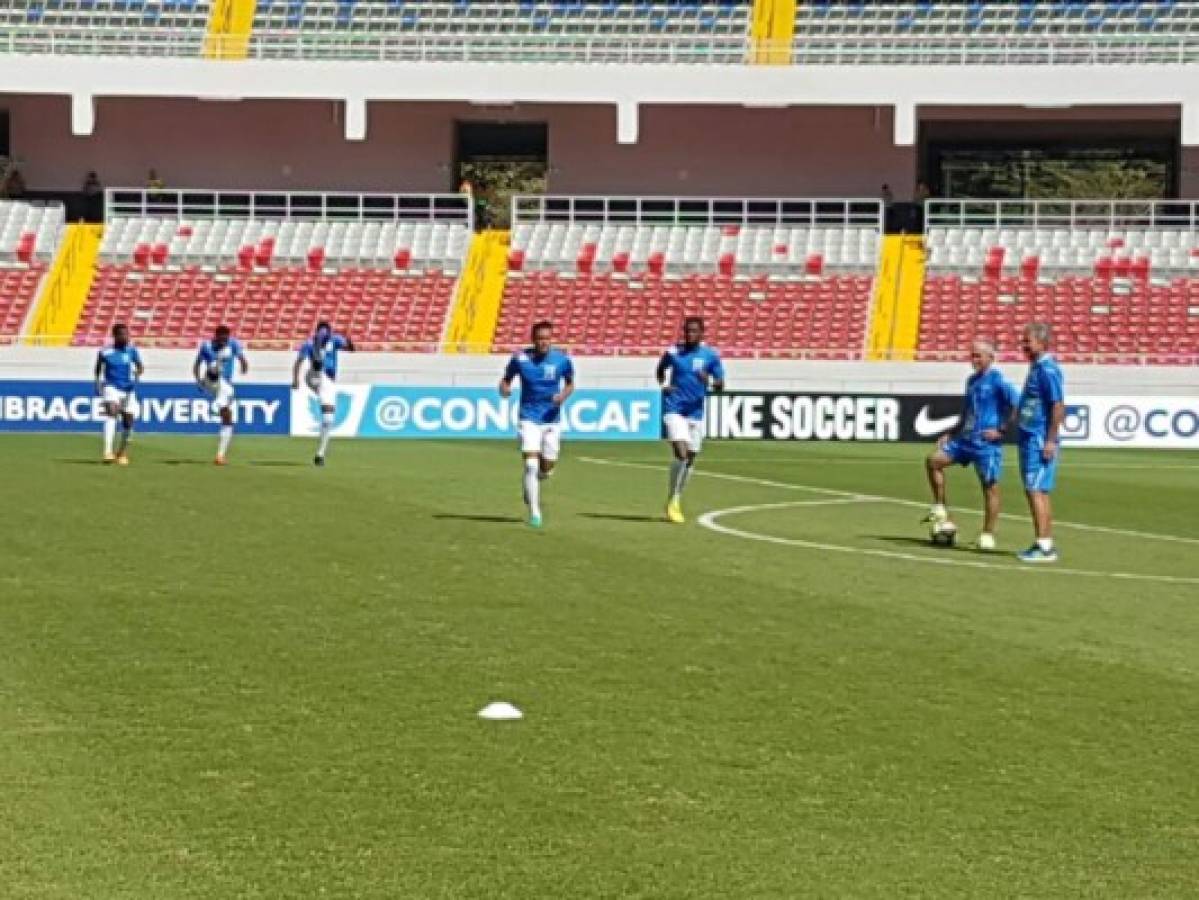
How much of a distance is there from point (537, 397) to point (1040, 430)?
4.95 m

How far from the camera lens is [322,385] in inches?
1267

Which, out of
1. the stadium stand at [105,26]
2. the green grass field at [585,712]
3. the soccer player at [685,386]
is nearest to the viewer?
the green grass field at [585,712]

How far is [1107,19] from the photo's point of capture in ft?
176

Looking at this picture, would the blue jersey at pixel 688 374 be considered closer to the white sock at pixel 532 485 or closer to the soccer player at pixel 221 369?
the white sock at pixel 532 485

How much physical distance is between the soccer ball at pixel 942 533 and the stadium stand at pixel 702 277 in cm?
2721

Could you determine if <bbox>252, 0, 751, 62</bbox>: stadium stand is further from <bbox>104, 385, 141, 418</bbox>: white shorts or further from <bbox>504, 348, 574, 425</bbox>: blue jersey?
<bbox>504, 348, 574, 425</bbox>: blue jersey

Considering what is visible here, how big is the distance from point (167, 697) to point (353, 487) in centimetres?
1558

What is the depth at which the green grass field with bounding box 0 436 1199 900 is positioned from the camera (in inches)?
294

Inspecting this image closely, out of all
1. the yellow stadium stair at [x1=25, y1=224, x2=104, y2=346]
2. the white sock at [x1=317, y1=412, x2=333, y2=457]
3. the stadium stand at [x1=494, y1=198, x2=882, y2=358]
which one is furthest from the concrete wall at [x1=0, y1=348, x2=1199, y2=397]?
the white sock at [x1=317, y1=412, x2=333, y2=457]

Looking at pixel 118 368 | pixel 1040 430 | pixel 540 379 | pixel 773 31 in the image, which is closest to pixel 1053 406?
pixel 1040 430

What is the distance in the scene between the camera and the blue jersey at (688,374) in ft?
71.6

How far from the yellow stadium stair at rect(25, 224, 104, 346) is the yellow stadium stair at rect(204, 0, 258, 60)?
5296 millimetres

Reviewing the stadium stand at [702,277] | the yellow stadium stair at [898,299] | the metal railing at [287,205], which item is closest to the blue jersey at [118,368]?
the stadium stand at [702,277]

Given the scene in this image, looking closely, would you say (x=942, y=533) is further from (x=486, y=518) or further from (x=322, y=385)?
(x=322, y=385)
